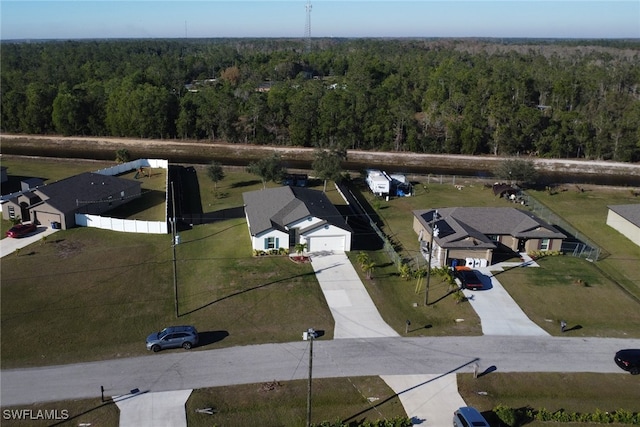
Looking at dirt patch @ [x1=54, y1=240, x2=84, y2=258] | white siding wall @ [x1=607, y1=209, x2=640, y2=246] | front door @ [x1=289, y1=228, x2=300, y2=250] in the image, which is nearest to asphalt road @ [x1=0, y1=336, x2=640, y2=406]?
front door @ [x1=289, y1=228, x2=300, y2=250]

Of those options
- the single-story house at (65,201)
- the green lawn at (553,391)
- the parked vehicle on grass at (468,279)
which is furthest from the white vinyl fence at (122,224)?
the green lawn at (553,391)

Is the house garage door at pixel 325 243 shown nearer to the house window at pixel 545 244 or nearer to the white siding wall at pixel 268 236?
the white siding wall at pixel 268 236

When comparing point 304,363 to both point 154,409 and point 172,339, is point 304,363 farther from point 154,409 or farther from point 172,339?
point 154,409

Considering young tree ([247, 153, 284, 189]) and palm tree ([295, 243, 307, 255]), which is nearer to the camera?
palm tree ([295, 243, 307, 255])

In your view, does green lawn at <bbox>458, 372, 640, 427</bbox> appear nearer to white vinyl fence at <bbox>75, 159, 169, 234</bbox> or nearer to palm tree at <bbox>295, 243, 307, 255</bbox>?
palm tree at <bbox>295, 243, 307, 255</bbox>

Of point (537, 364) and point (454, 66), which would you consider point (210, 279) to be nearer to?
point (537, 364)

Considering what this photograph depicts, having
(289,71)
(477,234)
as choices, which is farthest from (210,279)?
(289,71)
